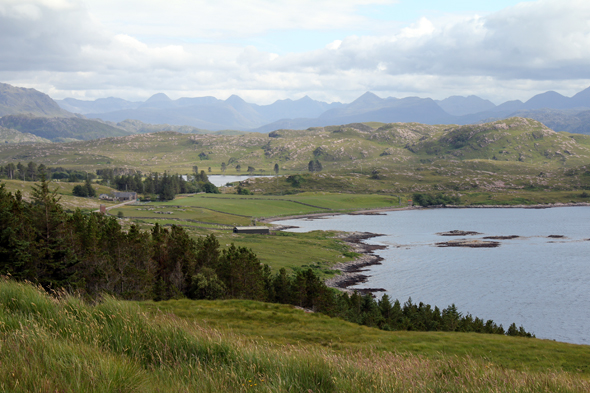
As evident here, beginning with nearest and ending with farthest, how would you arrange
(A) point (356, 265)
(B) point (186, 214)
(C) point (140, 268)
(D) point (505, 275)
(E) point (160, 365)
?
1. (E) point (160, 365)
2. (C) point (140, 268)
3. (D) point (505, 275)
4. (A) point (356, 265)
5. (B) point (186, 214)

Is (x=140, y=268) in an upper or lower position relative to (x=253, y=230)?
upper

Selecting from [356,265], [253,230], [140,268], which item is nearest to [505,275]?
[356,265]

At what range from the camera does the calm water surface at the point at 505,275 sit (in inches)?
2940

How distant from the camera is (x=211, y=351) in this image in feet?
32.3

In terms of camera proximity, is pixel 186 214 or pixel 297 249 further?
pixel 186 214

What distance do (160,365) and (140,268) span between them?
48955mm

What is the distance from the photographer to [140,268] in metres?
55.3

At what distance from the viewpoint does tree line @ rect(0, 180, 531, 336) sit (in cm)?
4175

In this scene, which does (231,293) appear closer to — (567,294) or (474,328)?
(474,328)

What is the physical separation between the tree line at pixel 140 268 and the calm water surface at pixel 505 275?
21.3 m

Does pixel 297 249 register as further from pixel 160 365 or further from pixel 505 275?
pixel 160 365

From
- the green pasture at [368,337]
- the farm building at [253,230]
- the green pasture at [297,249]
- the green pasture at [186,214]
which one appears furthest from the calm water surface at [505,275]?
the green pasture at [368,337]

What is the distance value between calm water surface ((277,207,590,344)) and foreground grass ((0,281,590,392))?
65.2 metres

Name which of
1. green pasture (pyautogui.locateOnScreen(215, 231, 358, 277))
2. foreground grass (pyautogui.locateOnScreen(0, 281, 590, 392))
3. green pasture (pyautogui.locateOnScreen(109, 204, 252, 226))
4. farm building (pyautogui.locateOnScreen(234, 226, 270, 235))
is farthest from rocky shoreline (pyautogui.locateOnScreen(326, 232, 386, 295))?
foreground grass (pyautogui.locateOnScreen(0, 281, 590, 392))
